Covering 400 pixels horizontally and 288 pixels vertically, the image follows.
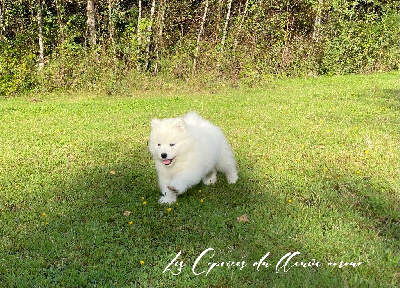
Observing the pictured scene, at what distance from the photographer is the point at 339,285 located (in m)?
3.21

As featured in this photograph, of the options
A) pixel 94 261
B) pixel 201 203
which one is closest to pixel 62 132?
pixel 201 203

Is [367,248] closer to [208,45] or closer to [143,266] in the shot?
[143,266]

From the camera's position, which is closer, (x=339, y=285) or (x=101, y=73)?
(x=339, y=285)

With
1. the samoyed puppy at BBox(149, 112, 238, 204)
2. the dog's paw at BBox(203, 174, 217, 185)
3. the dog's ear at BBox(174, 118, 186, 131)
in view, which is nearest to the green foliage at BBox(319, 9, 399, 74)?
the dog's paw at BBox(203, 174, 217, 185)

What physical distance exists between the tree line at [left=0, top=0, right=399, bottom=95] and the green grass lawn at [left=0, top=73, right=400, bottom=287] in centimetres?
609

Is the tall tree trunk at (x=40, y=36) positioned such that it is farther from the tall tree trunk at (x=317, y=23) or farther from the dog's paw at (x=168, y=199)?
the tall tree trunk at (x=317, y=23)

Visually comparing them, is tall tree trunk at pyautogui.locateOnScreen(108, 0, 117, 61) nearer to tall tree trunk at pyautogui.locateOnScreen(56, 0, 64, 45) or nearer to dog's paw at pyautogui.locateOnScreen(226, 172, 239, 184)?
tall tree trunk at pyautogui.locateOnScreen(56, 0, 64, 45)

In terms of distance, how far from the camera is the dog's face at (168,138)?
14.7 feet

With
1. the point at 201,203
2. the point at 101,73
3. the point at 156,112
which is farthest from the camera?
the point at 101,73

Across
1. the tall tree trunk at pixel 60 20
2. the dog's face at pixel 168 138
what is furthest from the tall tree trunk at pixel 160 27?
the dog's face at pixel 168 138

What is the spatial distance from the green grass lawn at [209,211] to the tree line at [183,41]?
6089 millimetres

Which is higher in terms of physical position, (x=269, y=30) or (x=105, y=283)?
(x=269, y=30)

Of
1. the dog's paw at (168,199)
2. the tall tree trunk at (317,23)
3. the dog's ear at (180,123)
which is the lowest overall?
the dog's paw at (168,199)

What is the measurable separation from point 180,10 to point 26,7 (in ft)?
22.6
